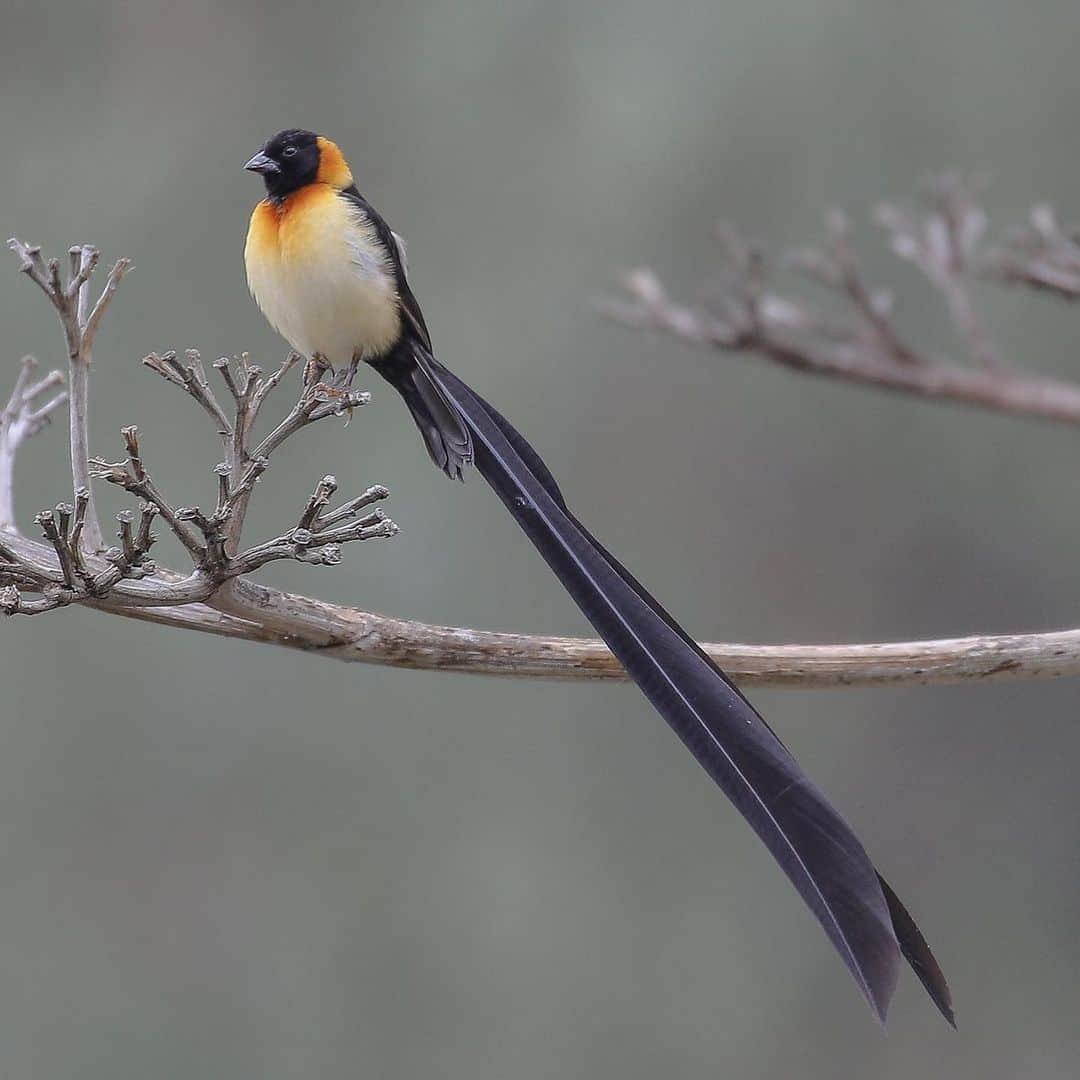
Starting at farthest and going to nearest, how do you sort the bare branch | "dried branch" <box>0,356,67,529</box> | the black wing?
the bare branch
"dried branch" <box>0,356,67,529</box>
the black wing

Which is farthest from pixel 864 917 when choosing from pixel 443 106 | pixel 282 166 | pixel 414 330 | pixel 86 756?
pixel 443 106

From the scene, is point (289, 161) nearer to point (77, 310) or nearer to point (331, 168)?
point (331, 168)

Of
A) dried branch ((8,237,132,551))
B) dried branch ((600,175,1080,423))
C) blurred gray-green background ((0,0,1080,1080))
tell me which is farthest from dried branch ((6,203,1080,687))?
blurred gray-green background ((0,0,1080,1080))

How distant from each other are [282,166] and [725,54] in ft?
7.63

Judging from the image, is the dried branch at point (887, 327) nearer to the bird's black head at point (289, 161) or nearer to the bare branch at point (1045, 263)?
the bare branch at point (1045, 263)

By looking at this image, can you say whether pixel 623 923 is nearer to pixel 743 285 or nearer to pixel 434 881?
pixel 434 881

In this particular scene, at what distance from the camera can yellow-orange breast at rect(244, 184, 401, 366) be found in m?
1.15

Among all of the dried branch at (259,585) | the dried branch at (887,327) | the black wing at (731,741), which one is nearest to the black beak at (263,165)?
the dried branch at (259,585)

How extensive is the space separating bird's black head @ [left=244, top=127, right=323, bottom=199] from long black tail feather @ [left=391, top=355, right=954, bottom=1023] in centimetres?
36

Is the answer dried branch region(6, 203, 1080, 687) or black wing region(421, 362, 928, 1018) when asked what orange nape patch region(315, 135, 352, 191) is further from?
black wing region(421, 362, 928, 1018)

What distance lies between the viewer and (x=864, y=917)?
2.77ft

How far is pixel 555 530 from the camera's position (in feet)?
3.29

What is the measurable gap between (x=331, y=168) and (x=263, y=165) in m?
0.06

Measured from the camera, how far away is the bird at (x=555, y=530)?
863mm
